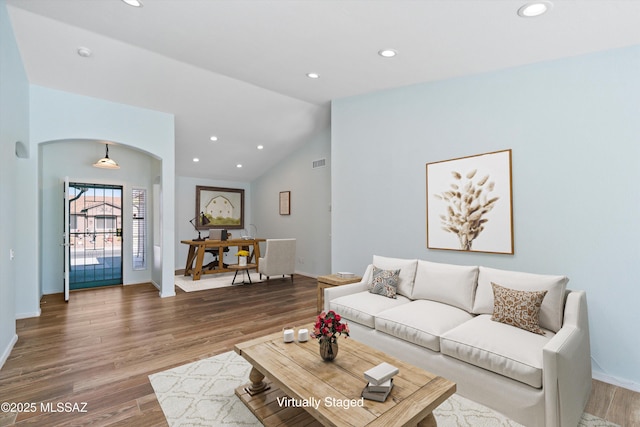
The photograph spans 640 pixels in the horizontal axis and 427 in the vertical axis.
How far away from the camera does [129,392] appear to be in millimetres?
2352

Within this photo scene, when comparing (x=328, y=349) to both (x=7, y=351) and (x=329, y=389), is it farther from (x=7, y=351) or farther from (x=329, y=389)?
(x=7, y=351)

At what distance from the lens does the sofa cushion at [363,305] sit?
2.97 meters

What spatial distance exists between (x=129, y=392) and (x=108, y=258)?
4.67m

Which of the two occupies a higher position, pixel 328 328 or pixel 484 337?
pixel 328 328

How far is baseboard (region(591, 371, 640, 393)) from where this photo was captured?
2.44 metres

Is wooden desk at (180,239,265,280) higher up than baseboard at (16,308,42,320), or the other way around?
wooden desk at (180,239,265,280)

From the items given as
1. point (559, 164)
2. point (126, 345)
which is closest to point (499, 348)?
point (559, 164)

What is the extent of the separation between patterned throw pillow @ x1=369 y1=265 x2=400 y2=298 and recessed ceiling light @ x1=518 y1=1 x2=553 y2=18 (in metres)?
2.58

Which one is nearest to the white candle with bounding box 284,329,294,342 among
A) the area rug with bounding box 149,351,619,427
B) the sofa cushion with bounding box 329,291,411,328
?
the area rug with bounding box 149,351,619,427

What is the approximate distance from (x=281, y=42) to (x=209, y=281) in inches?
196

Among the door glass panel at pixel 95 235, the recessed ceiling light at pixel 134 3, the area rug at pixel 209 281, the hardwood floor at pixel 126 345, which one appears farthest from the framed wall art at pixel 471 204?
the door glass panel at pixel 95 235

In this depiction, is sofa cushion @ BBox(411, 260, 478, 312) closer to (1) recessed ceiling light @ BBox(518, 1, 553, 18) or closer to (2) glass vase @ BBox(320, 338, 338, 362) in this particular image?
(2) glass vase @ BBox(320, 338, 338, 362)

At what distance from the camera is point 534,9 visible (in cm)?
228

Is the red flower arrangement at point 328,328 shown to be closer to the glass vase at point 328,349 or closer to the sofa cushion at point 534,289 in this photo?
the glass vase at point 328,349
